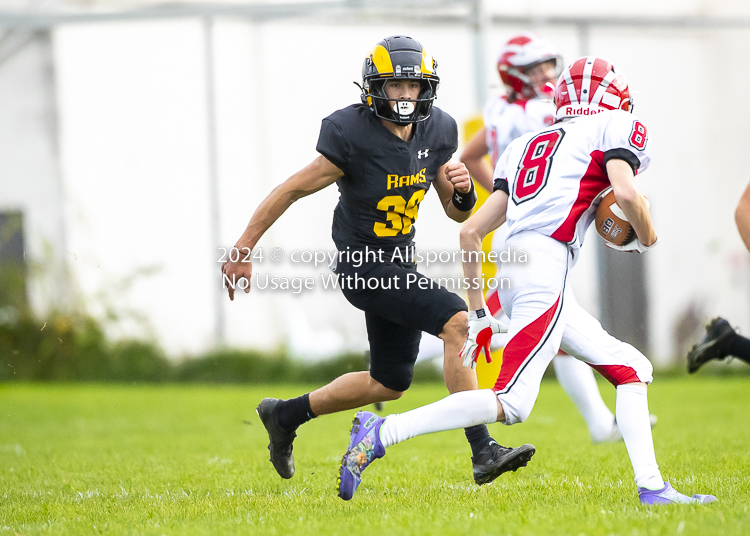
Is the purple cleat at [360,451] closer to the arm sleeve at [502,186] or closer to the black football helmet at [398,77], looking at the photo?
the arm sleeve at [502,186]

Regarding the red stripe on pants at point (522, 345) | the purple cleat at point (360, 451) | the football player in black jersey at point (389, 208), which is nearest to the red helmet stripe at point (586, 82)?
the football player in black jersey at point (389, 208)

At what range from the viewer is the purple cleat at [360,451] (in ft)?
9.95

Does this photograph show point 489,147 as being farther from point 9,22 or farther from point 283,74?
point 9,22

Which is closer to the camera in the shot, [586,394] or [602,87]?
[602,87]

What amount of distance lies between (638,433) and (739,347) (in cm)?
165

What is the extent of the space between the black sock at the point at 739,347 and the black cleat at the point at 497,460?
1.66m

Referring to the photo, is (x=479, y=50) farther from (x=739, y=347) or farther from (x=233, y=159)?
(x=739, y=347)

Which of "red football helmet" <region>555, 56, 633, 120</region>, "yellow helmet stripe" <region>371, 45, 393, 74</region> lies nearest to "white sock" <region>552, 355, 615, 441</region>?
"red football helmet" <region>555, 56, 633, 120</region>

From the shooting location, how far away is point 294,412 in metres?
3.91

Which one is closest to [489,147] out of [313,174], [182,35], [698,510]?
[313,174]

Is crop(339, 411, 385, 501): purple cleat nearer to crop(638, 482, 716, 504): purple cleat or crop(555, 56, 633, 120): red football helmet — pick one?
crop(638, 482, 716, 504): purple cleat

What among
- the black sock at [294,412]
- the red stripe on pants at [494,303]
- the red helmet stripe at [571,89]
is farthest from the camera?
the red stripe on pants at [494,303]

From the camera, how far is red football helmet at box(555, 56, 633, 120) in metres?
3.32

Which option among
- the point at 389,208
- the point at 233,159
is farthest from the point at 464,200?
the point at 233,159
